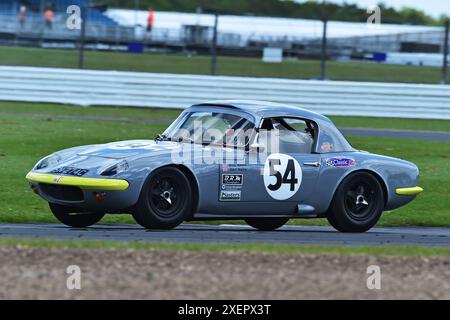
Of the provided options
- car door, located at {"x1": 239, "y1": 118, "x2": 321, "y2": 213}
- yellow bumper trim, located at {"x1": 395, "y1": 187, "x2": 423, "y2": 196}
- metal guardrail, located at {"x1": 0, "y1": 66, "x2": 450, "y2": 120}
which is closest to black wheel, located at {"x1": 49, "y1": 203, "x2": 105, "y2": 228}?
car door, located at {"x1": 239, "y1": 118, "x2": 321, "y2": 213}

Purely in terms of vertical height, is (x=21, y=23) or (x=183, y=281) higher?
(x=21, y=23)

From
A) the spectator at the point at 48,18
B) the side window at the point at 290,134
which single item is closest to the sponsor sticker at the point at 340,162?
the side window at the point at 290,134

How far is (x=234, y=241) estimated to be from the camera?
1027 cm

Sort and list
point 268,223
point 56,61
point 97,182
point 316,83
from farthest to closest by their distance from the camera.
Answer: point 56,61
point 316,83
point 268,223
point 97,182

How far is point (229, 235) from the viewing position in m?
11.0

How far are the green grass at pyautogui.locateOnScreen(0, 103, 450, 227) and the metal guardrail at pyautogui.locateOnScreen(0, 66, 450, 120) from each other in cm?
32

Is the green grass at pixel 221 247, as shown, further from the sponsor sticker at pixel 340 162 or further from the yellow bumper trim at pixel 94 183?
the sponsor sticker at pixel 340 162

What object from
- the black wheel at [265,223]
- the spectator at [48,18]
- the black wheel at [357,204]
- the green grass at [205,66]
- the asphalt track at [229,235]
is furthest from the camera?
the spectator at [48,18]

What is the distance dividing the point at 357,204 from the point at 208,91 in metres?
13.1

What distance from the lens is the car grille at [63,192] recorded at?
10398 mm

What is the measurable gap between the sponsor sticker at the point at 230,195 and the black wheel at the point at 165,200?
1.16 feet

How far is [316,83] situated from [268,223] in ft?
42.8
